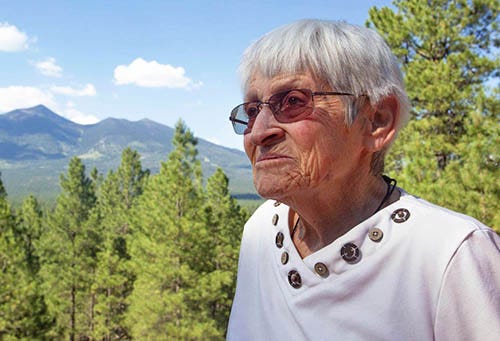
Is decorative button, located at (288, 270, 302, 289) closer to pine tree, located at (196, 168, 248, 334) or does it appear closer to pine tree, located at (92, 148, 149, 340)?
pine tree, located at (196, 168, 248, 334)

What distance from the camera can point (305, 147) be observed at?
3.27 ft

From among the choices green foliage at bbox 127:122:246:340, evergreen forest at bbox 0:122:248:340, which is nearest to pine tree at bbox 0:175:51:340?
evergreen forest at bbox 0:122:248:340

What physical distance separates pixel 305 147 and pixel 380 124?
0.62 feet

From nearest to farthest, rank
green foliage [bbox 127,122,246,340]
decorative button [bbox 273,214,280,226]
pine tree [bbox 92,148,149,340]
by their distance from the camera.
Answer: decorative button [bbox 273,214,280,226]
green foliage [bbox 127,122,246,340]
pine tree [bbox 92,148,149,340]

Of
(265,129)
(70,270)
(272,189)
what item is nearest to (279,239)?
(272,189)

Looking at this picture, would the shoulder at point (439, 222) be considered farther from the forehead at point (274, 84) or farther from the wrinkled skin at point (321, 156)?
the forehead at point (274, 84)

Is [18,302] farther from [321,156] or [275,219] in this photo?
[321,156]

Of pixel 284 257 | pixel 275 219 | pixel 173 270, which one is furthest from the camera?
pixel 173 270

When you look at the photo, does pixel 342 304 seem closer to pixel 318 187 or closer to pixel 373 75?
pixel 318 187

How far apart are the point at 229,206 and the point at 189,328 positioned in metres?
7.99

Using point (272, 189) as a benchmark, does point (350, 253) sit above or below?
below

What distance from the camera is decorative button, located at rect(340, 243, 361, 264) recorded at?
0.93 meters

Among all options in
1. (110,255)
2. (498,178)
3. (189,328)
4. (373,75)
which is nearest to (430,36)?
(498,178)

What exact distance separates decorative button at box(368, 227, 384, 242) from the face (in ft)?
0.47
